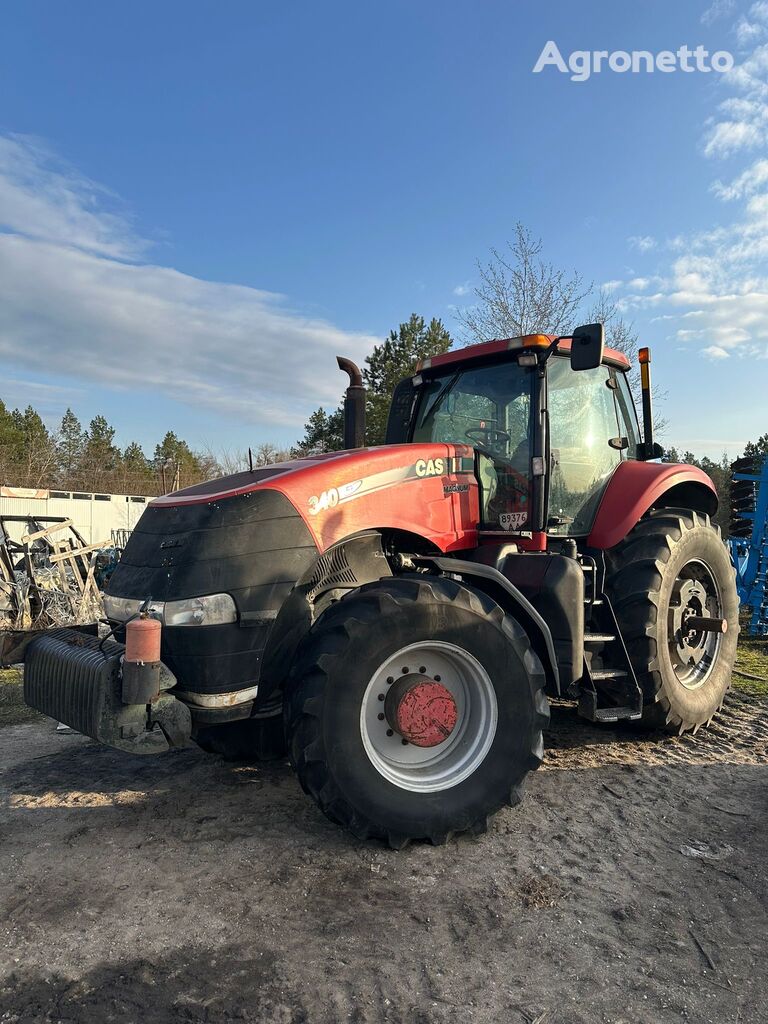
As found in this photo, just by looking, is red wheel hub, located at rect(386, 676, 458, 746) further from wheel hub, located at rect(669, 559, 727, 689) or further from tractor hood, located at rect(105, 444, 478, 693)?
wheel hub, located at rect(669, 559, 727, 689)

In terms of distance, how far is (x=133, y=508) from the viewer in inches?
1004

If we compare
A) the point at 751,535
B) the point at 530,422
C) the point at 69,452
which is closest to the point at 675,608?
the point at 530,422

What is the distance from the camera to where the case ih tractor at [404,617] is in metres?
3.05

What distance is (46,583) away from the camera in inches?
421

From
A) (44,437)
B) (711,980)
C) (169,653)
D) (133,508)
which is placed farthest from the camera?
(44,437)

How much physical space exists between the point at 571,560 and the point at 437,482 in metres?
0.86

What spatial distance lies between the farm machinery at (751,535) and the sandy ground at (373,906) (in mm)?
5626

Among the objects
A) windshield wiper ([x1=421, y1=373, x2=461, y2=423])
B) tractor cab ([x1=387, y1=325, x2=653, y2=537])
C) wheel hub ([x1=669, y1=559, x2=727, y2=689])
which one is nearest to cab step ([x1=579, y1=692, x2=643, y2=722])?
wheel hub ([x1=669, y1=559, x2=727, y2=689])

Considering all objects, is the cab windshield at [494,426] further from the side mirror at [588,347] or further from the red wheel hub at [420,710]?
the red wheel hub at [420,710]

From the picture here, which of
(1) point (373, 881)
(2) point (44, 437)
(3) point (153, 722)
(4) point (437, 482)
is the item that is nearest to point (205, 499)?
(3) point (153, 722)

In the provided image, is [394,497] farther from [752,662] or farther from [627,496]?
[752,662]

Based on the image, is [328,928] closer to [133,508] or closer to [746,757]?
[746,757]

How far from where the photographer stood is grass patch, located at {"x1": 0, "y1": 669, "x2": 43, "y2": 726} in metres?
5.53

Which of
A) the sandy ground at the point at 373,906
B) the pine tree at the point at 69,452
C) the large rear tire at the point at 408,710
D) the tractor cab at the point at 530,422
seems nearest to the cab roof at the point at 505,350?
the tractor cab at the point at 530,422
